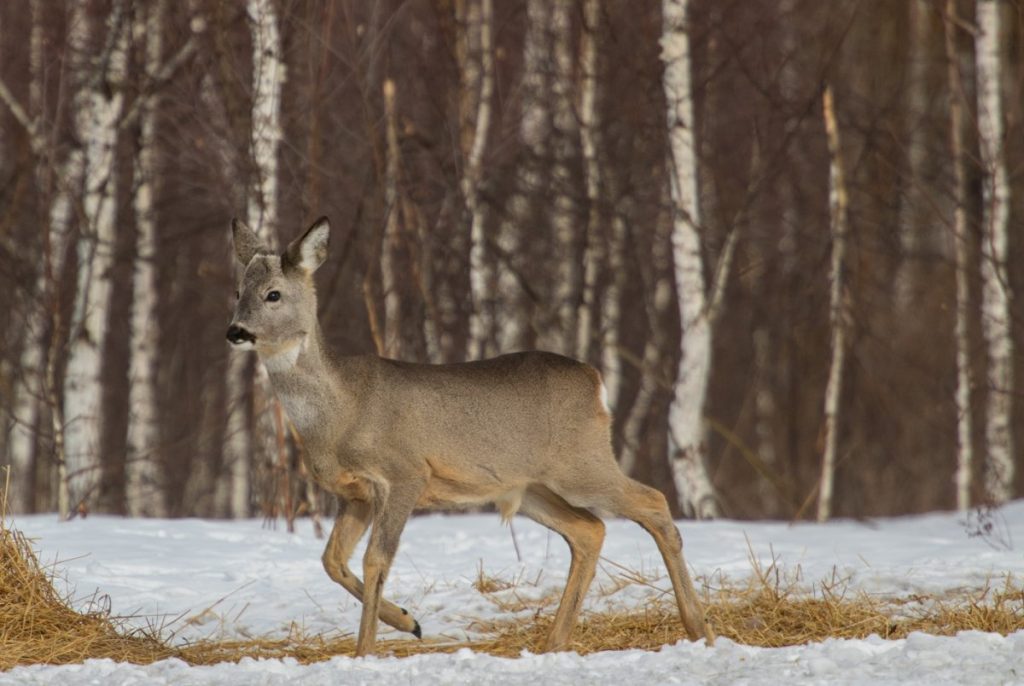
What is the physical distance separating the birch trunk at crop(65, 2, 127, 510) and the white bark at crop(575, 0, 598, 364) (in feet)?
15.6

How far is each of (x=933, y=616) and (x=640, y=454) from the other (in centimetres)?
1194

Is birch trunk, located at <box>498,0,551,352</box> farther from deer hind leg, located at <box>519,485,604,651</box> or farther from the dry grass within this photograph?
the dry grass

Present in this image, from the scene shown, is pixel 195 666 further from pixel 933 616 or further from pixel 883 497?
pixel 883 497

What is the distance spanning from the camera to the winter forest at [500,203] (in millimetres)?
13305

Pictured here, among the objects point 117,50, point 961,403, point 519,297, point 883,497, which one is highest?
point 117,50

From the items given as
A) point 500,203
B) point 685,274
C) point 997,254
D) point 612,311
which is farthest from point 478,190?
point 997,254

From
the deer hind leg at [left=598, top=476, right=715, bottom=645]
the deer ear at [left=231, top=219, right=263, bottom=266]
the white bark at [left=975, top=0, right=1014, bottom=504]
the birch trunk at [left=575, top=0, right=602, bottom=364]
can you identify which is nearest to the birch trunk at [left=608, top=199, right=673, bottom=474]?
the birch trunk at [left=575, top=0, right=602, bottom=364]

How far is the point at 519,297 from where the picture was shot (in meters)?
16.9

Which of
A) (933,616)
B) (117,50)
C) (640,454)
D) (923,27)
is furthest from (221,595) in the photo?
(923,27)

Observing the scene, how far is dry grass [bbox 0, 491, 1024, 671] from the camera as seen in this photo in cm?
705

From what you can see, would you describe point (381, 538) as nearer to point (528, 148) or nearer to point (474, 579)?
point (474, 579)

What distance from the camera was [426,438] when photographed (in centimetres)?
733

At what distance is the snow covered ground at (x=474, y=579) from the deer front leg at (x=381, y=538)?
22.5 inches

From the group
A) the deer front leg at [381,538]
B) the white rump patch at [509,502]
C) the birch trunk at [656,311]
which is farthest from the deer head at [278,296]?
the birch trunk at [656,311]
